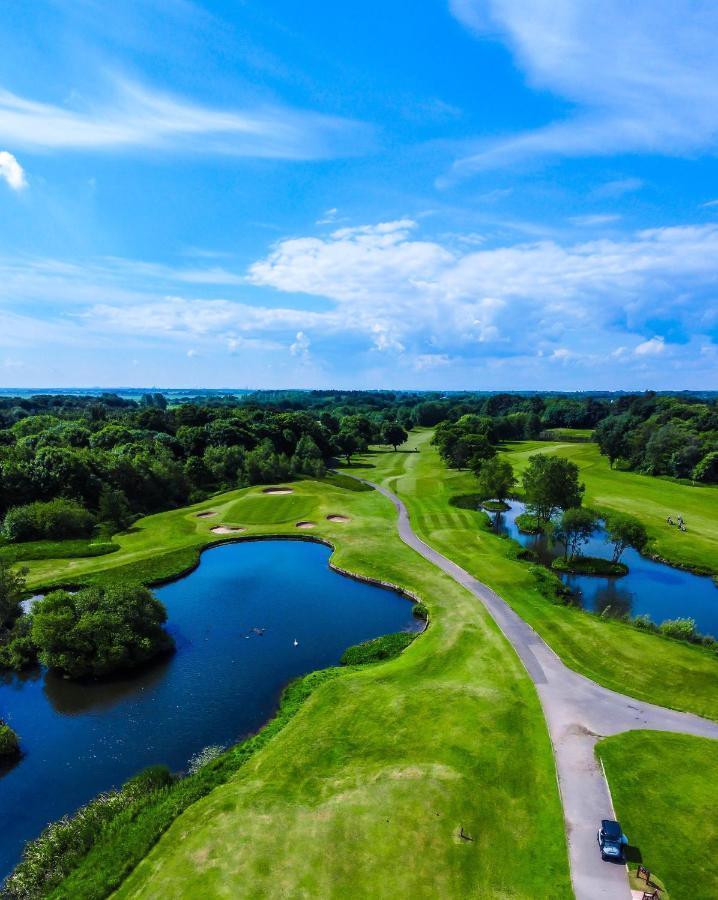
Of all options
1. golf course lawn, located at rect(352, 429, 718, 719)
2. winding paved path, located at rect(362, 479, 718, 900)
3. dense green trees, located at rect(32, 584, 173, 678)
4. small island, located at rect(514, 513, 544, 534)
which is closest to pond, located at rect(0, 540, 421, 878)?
dense green trees, located at rect(32, 584, 173, 678)

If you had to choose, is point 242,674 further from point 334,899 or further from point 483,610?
point 483,610

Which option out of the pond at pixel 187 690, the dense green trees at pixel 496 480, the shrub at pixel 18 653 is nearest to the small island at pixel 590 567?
the pond at pixel 187 690

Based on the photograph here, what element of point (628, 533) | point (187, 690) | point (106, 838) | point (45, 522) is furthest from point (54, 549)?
point (628, 533)

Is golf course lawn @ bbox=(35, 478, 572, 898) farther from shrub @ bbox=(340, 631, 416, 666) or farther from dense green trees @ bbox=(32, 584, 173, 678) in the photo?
dense green trees @ bbox=(32, 584, 173, 678)

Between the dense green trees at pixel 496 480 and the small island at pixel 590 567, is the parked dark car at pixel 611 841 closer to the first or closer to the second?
the small island at pixel 590 567

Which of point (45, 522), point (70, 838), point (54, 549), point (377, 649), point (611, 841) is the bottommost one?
point (70, 838)

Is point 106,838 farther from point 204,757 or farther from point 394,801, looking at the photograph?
point 394,801
